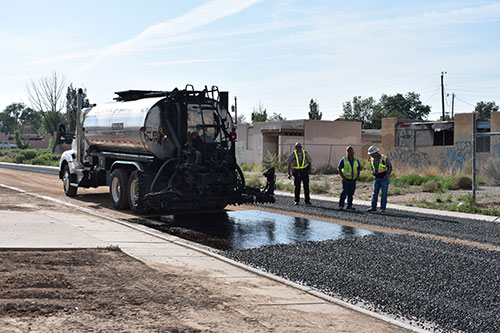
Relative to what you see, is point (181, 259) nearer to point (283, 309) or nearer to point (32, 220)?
point (283, 309)

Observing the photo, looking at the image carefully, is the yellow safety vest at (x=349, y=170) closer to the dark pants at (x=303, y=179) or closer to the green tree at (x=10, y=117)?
the dark pants at (x=303, y=179)

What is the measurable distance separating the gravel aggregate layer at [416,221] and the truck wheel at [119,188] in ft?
13.8

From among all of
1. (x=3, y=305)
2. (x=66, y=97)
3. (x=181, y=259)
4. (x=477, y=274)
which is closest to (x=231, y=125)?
(x=181, y=259)

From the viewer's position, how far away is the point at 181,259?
8680mm

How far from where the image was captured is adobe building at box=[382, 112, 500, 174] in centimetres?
3005

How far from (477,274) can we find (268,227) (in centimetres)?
536

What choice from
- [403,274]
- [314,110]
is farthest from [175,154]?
[314,110]

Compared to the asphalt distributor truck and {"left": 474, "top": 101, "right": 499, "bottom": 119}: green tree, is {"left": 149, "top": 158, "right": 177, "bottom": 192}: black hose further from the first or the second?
{"left": 474, "top": 101, "right": 499, "bottom": 119}: green tree

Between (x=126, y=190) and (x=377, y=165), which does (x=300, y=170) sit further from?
(x=126, y=190)

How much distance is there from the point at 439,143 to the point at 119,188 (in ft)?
80.5

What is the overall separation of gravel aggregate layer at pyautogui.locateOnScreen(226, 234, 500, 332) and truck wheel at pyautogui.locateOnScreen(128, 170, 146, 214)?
16.7ft

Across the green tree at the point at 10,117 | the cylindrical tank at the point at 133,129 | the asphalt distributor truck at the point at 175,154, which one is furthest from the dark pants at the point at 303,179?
the green tree at the point at 10,117

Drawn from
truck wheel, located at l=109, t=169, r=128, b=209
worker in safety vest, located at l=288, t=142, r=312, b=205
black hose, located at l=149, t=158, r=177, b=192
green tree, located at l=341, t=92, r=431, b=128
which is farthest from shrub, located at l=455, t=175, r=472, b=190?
green tree, located at l=341, t=92, r=431, b=128

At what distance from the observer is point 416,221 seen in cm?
1328
